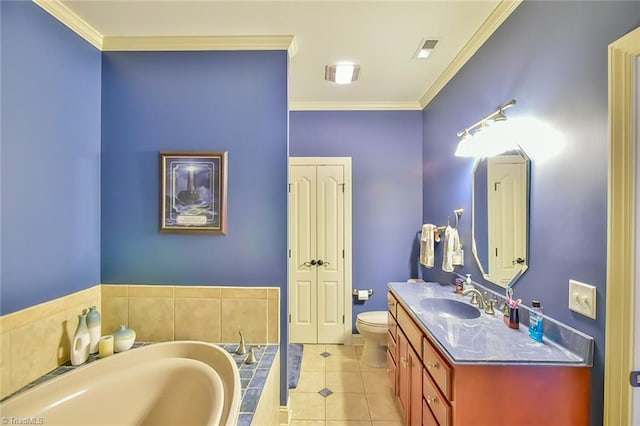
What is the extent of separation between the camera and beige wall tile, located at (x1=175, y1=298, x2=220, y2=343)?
2.00 meters

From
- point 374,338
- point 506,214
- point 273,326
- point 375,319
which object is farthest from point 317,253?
point 506,214

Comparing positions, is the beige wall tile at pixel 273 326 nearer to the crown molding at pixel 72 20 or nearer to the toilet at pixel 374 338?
the toilet at pixel 374 338

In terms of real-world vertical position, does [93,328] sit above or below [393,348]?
above

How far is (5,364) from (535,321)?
2.62m

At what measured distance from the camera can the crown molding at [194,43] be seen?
6.46 feet

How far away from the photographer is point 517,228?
158 cm

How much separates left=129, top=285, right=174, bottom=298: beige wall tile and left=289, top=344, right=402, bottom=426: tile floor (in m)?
1.30

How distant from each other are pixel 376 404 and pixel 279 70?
263cm

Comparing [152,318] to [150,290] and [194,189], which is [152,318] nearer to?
[150,290]

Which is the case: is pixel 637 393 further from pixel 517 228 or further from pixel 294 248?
pixel 294 248

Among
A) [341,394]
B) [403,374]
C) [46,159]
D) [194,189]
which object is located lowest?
[341,394]

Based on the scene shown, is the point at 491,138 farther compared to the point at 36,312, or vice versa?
the point at 491,138

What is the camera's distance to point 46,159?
1613 mm

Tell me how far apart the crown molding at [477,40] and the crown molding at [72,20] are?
258cm
